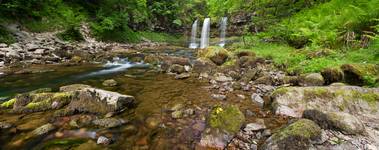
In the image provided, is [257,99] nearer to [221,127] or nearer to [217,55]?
[221,127]

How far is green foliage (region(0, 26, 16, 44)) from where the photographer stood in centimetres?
1158

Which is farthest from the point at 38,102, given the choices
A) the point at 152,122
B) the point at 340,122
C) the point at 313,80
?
the point at 313,80

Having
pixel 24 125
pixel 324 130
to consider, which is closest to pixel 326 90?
pixel 324 130

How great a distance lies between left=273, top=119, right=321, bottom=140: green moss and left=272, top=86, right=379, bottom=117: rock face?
114 centimetres

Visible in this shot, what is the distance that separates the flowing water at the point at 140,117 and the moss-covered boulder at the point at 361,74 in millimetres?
2613

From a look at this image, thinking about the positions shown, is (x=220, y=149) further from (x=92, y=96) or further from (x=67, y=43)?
(x=67, y=43)

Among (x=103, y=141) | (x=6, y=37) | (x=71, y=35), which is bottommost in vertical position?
(x=103, y=141)

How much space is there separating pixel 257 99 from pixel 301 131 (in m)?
2.44

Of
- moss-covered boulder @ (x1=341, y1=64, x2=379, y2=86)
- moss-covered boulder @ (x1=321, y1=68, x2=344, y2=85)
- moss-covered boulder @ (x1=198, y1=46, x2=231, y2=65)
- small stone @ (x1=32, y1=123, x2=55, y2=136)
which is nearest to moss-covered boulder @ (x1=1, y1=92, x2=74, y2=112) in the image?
small stone @ (x1=32, y1=123, x2=55, y2=136)

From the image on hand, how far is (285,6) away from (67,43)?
46.0 ft

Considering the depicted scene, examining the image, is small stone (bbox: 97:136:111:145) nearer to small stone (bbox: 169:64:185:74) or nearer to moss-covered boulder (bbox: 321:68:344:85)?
moss-covered boulder (bbox: 321:68:344:85)

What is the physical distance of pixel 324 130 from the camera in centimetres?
362

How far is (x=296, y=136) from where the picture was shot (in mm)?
3191

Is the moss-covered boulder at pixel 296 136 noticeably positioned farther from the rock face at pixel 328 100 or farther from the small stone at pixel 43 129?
the small stone at pixel 43 129
